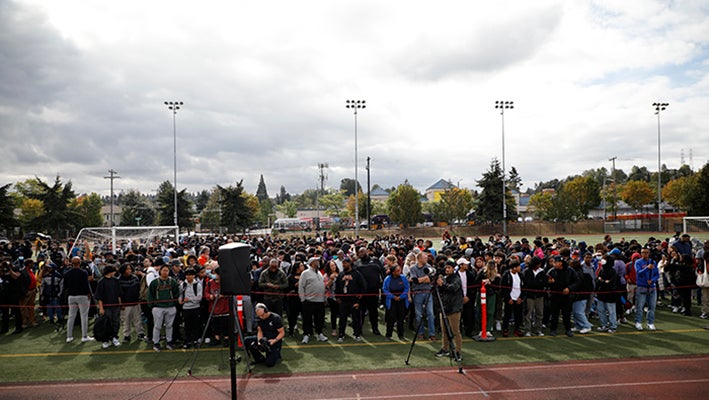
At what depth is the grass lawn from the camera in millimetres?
8836

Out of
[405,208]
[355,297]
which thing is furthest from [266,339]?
[405,208]

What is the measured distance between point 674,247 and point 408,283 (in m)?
10.4

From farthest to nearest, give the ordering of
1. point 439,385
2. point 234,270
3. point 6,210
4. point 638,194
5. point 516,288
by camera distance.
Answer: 1. point 638,194
2. point 6,210
3. point 516,288
4. point 439,385
5. point 234,270

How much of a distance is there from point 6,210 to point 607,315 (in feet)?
192

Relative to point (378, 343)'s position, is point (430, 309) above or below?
above

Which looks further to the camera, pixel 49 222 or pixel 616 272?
pixel 49 222

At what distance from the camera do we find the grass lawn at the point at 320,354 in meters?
8.84

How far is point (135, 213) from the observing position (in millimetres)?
77250

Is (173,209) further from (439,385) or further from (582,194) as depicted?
(582,194)

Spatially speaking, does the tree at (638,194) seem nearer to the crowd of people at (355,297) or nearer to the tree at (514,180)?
the tree at (514,180)

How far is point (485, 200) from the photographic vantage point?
57.4 m

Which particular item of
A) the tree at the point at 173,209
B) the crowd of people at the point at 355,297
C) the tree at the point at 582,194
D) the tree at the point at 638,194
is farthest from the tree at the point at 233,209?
the tree at the point at 638,194

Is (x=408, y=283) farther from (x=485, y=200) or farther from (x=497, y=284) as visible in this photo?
(x=485, y=200)

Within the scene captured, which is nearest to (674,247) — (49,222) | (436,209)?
(436,209)
